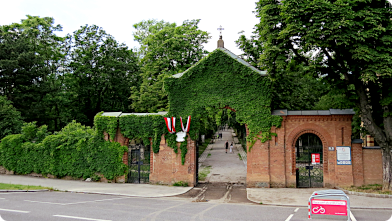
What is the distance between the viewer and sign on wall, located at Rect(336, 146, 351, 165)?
52.3ft

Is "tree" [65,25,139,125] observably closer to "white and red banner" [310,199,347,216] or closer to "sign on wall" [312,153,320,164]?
"sign on wall" [312,153,320,164]

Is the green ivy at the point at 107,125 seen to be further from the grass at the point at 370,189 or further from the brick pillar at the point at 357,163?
the brick pillar at the point at 357,163

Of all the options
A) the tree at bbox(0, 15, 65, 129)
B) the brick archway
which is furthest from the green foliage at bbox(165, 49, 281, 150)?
the tree at bbox(0, 15, 65, 129)

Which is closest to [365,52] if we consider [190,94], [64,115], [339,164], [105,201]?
[339,164]

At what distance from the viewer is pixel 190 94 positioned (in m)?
18.2

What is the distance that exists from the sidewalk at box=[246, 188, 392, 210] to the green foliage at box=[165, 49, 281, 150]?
9.74 ft

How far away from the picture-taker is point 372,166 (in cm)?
1584

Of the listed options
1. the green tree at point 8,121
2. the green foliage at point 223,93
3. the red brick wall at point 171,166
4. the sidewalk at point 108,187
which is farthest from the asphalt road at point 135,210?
the green tree at point 8,121

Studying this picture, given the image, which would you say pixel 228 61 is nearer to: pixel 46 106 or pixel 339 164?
pixel 339 164

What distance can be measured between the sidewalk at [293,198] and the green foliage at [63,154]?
8.49 metres

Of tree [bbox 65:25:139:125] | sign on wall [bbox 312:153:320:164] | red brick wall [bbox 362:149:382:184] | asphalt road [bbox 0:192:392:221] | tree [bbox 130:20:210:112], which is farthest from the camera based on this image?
tree [bbox 65:25:139:125]

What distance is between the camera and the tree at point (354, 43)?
41.9ft

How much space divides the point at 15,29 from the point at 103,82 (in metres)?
12.5

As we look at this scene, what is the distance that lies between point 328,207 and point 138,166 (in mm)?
12531
